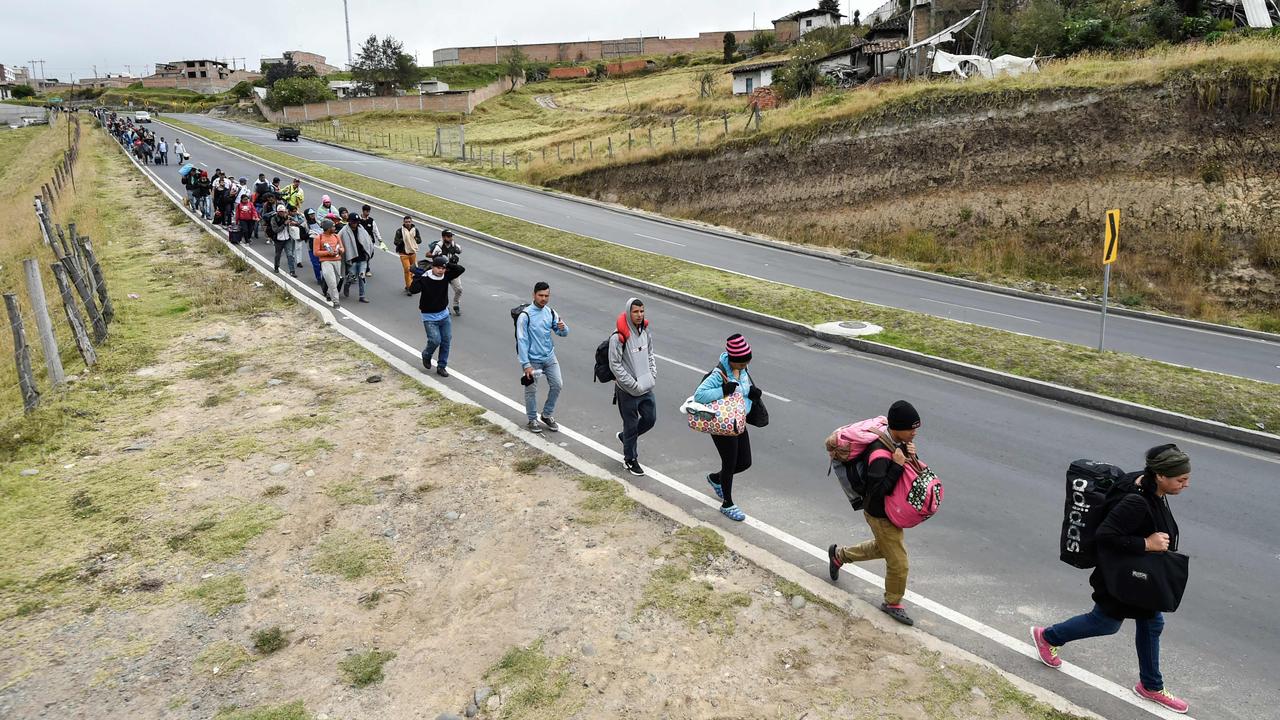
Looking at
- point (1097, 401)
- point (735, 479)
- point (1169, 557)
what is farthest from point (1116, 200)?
point (1169, 557)

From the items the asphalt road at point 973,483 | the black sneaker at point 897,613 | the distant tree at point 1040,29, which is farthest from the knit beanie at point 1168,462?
the distant tree at point 1040,29

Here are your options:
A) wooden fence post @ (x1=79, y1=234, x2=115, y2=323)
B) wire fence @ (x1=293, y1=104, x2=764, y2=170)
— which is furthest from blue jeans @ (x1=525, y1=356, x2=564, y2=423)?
wire fence @ (x1=293, y1=104, x2=764, y2=170)

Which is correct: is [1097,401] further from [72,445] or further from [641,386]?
[72,445]

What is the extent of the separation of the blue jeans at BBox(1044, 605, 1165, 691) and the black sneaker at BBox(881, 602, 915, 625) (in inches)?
38.9

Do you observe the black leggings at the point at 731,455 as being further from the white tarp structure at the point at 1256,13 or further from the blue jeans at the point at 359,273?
the white tarp structure at the point at 1256,13

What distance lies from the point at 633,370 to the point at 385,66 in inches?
3546

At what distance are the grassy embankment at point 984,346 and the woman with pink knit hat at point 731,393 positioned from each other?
6.50 meters

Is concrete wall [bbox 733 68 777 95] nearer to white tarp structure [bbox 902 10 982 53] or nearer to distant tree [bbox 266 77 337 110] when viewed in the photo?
white tarp structure [bbox 902 10 982 53]

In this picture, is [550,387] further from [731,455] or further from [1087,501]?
[1087,501]

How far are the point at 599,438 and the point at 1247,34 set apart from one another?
31069mm

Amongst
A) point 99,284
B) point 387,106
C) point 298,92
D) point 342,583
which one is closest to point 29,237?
point 99,284

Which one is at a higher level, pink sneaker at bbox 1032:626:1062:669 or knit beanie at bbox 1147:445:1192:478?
knit beanie at bbox 1147:445:1192:478

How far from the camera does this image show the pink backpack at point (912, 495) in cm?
507

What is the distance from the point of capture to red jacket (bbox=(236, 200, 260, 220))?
19.7 metres
